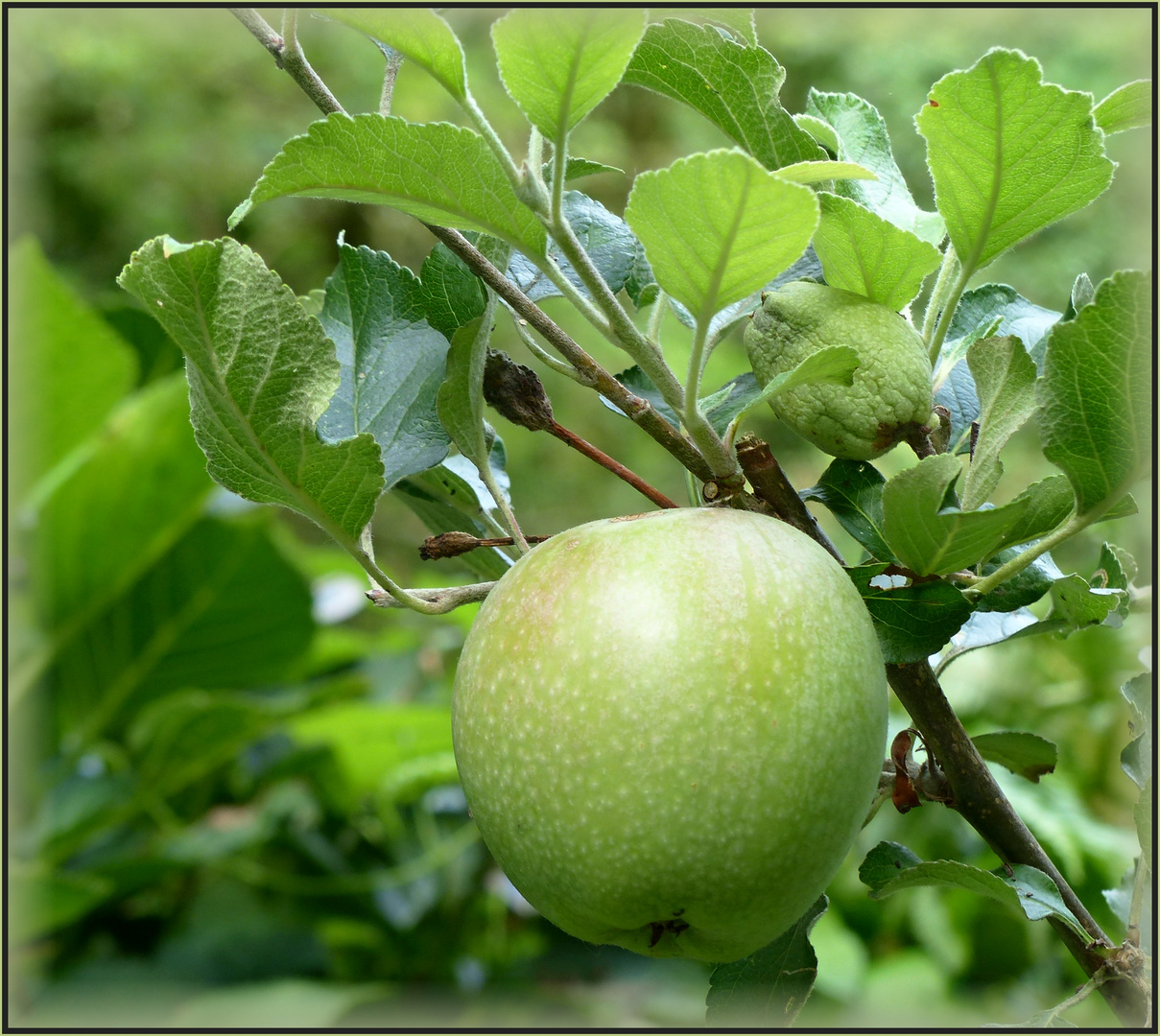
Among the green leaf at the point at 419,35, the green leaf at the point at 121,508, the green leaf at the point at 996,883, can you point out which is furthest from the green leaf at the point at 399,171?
the green leaf at the point at 121,508

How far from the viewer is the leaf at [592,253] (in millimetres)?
441

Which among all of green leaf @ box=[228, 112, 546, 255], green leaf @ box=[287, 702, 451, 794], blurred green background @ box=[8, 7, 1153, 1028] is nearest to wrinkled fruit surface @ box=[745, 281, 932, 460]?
green leaf @ box=[228, 112, 546, 255]

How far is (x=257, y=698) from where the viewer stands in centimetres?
137

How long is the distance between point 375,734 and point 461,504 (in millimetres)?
822

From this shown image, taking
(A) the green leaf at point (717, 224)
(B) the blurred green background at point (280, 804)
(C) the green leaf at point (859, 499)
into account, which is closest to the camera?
(A) the green leaf at point (717, 224)

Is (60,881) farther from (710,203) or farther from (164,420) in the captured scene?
(710,203)

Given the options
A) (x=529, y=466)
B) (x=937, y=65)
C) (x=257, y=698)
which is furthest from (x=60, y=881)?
(x=937, y=65)

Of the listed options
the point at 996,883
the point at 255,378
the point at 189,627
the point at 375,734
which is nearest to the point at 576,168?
the point at 255,378

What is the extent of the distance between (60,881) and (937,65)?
3.81 meters

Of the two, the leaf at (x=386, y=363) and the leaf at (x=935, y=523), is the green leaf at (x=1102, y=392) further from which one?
the leaf at (x=386, y=363)

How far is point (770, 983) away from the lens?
0.41 m

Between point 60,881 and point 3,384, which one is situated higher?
point 3,384

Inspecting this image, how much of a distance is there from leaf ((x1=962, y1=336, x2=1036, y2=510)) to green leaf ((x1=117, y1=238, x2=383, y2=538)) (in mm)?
224

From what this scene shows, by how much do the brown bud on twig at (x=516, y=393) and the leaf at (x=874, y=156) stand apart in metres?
0.17
